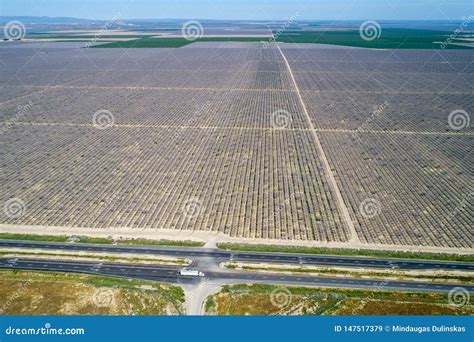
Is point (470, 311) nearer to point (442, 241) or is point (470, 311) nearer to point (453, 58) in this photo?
point (442, 241)

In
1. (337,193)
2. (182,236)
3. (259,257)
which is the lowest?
(259,257)

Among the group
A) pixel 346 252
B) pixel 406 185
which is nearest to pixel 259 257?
pixel 346 252

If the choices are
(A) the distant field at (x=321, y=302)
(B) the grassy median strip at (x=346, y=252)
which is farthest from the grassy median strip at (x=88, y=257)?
(A) the distant field at (x=321, y=302)

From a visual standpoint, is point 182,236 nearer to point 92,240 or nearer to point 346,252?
point 92,240

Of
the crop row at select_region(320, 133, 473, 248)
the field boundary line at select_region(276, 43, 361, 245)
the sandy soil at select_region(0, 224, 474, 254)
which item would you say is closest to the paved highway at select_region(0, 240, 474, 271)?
the sandy soil at select_region(0, 224, 474, 254)

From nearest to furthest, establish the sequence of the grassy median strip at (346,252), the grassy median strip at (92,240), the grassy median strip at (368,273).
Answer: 1. the grassy median strip at (368,273)
2. the grassy median strip at (346,252)
3. the grassy median strip at (92,240)

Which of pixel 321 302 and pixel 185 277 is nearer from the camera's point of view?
pixel 321 302

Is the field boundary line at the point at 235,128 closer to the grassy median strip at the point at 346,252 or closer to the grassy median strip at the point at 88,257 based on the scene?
the grassy median strip at the point at 346,252
